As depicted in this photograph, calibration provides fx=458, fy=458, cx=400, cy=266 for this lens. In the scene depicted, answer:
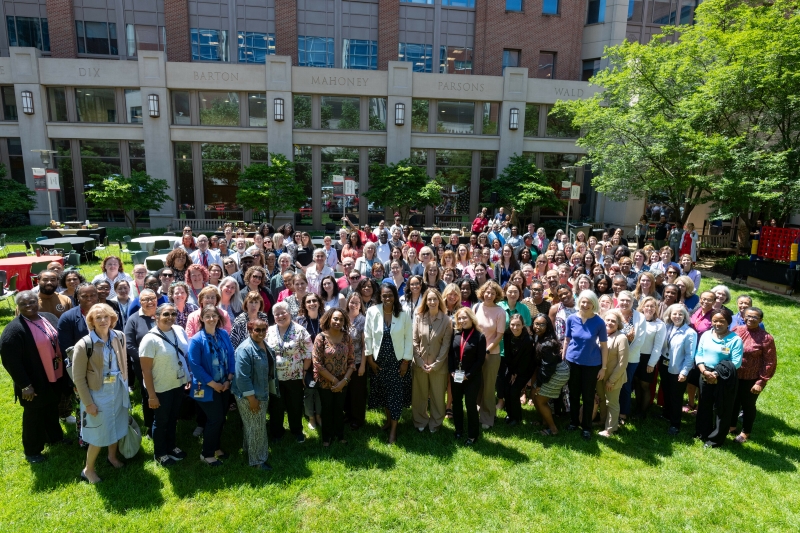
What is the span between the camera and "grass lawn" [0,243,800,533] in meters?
4.33

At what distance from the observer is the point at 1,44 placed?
2444 cm

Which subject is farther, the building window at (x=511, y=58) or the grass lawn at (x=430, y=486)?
the building window at (x=511, y=58)

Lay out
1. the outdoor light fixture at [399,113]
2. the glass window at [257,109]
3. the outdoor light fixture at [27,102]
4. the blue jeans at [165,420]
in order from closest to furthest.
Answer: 1. the blue jeans at [165,420]
2. the outdoor light fixture at [27,102]
3. the glass window at [257,109]
4. the outdoor light fixture at [399,113]

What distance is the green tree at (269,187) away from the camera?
21188 mm

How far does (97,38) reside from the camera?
24.9 m

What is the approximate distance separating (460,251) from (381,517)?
18.9 ft

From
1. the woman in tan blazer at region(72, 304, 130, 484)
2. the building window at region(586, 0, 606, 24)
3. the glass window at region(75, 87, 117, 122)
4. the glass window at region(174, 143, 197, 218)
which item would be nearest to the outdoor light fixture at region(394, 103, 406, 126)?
the glass window at region(174, 143, 197, 218)

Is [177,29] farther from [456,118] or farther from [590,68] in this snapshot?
[590,68]

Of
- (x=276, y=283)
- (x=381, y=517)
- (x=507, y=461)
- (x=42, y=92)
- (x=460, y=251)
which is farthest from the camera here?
(x=42, y=92)

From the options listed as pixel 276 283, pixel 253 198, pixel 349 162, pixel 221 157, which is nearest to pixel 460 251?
pixel 276 283

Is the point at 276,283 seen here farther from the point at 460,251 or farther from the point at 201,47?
the point at 201,47

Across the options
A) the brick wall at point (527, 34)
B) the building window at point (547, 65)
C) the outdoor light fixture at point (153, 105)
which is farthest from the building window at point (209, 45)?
the building window at point (547, 65)

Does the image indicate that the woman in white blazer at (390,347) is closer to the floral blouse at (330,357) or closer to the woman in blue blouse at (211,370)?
the floral blouse at (330,357)

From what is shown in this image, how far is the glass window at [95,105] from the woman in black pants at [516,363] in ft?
84.6
